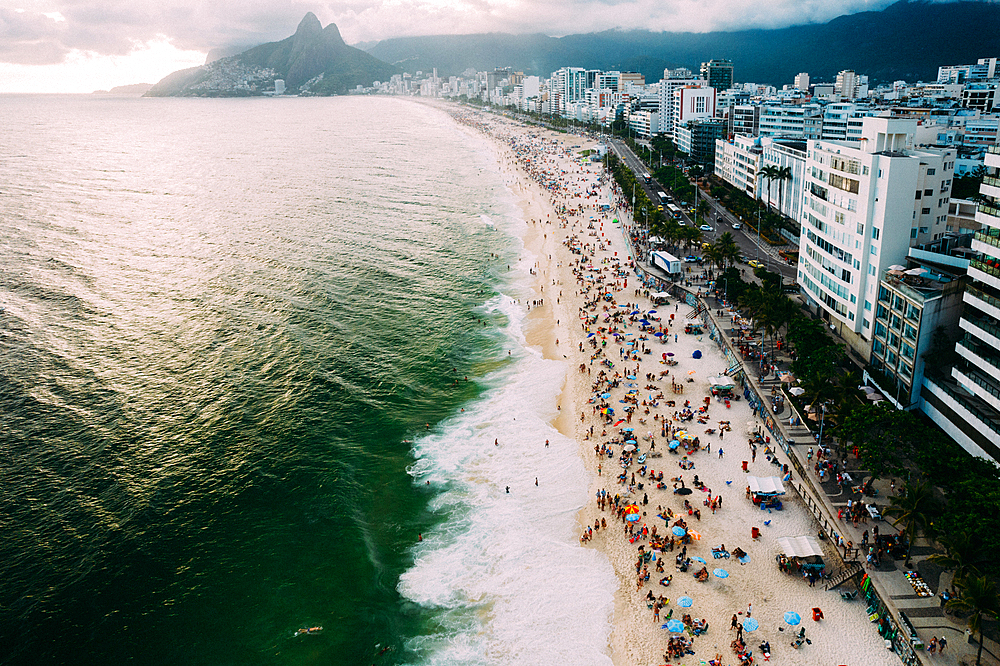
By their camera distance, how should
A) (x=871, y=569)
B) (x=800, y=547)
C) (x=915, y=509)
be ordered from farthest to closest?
(x=800, y=547)
(x=871, y=569)
(x=915, y=509)

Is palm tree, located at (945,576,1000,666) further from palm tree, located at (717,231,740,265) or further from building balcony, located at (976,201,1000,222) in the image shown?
palm tree, located at (717,231,740,265)

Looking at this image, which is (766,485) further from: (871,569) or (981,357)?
(981,357)

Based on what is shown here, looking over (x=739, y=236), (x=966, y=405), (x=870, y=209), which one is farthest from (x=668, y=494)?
(x=739, y=236)

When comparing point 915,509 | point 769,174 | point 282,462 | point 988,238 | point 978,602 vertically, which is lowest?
point 282,462

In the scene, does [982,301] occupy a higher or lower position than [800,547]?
higher

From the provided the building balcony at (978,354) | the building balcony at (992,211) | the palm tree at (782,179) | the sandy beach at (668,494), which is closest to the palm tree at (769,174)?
the palm tree at (782,179)

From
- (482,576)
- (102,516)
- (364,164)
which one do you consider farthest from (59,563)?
(364,164)

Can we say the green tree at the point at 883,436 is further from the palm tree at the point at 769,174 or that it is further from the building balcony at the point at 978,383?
the palm tree at the point at 769,174
